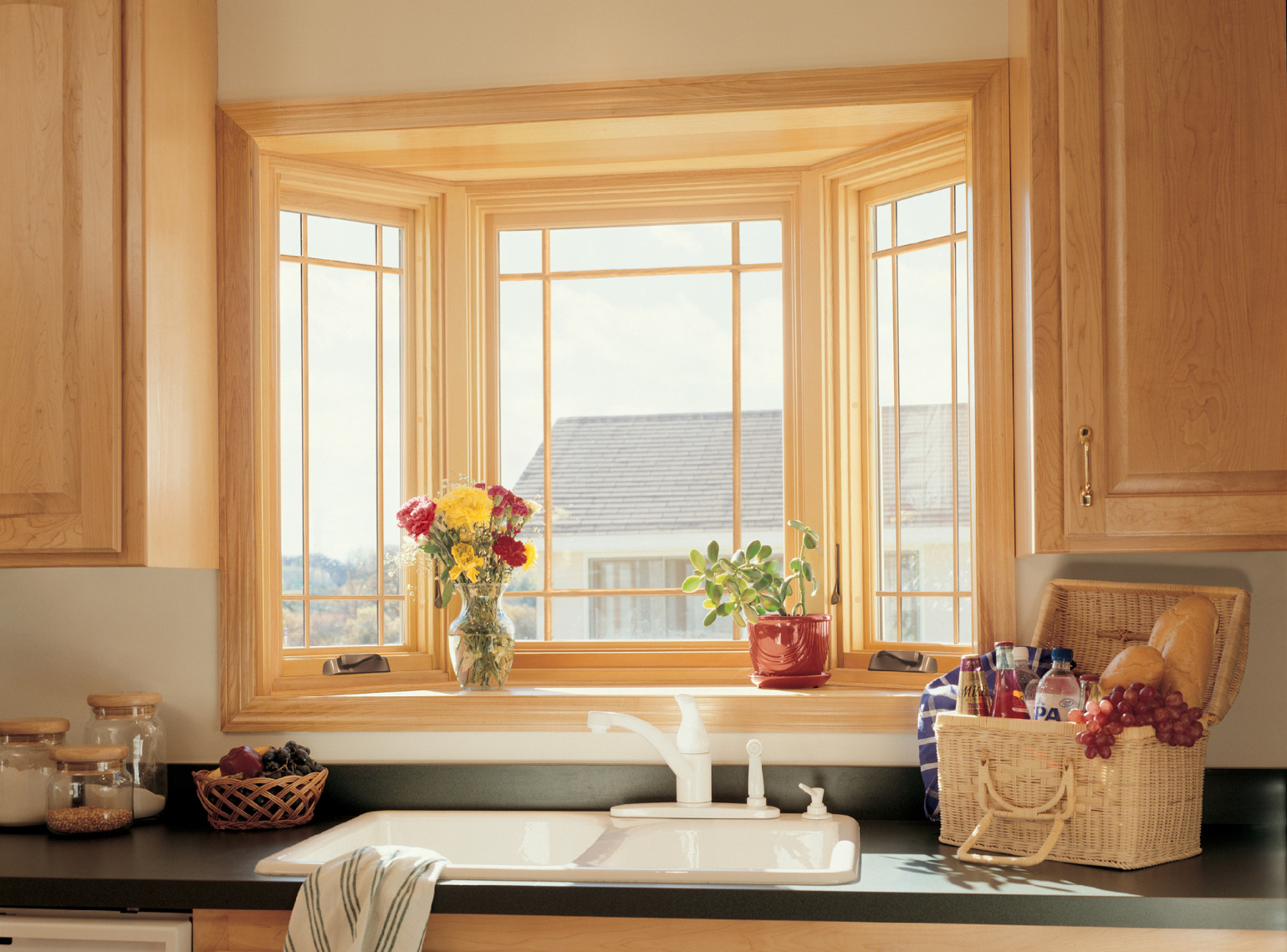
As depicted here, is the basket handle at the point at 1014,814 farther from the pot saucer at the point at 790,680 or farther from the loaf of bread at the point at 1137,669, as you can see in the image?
the pot saucer at the point at 790,680

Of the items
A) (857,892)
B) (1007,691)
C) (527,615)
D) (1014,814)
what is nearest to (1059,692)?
(1007,691)

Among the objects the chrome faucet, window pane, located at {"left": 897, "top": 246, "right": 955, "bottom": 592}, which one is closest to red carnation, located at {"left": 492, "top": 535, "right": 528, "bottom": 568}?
the chrome faucet

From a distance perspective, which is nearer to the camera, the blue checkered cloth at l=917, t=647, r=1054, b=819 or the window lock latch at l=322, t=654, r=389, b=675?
the blue checkered cloth at l=917, t=647, r=1054, b=819

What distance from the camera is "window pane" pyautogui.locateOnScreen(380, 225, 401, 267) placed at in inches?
96.0

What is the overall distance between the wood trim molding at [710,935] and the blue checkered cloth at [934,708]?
44 centimetres

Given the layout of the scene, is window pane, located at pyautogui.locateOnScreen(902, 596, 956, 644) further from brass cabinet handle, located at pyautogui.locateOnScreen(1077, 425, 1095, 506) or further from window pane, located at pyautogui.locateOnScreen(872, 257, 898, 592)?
brass cabinet handle, located at pyautogui.locateOnScreen(1077, 425, 1095, 506)

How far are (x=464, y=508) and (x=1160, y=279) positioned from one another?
1273 millimetres

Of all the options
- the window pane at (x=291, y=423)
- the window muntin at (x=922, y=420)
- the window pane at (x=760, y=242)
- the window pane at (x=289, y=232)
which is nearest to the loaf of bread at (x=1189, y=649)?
the window muntin at (x=922, y=420)

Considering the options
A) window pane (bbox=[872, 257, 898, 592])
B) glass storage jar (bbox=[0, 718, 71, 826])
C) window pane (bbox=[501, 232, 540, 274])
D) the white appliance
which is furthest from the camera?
window pane (bbox=[501, 232, 540, 274])

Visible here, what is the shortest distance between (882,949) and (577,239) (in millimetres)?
1611

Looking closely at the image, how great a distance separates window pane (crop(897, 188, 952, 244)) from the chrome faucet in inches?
41.3

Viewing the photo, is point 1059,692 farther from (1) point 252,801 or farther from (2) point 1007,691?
(1) point 252,801

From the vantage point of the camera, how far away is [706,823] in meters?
1.92

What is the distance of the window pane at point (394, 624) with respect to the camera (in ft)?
7.85
